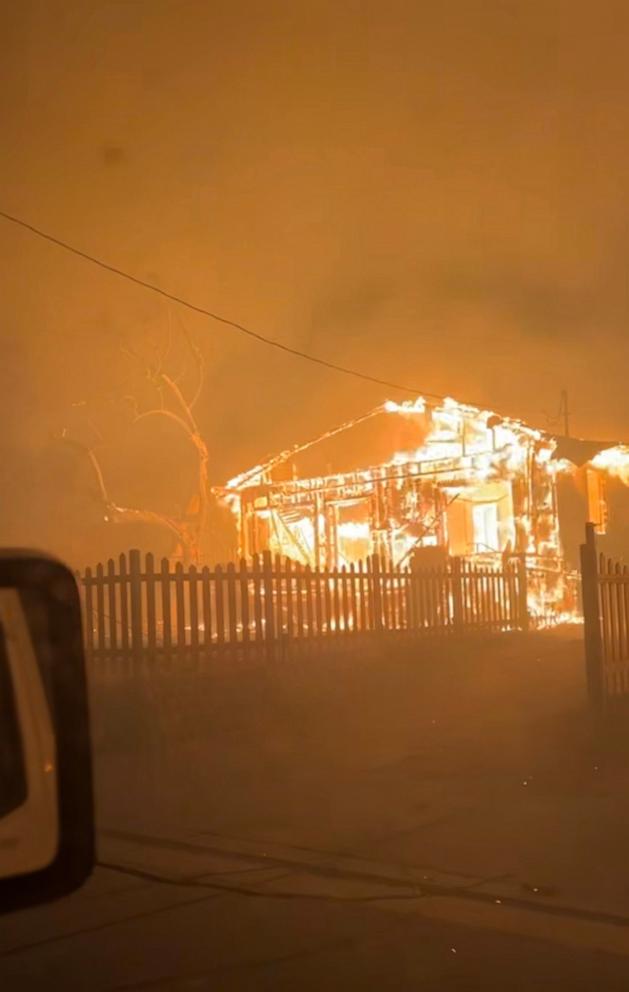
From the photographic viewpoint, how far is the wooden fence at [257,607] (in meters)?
12.9

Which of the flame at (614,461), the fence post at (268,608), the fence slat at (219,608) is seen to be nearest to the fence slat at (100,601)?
the fence slat at (219,608)

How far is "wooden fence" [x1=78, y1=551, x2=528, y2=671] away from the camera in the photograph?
12914 mm

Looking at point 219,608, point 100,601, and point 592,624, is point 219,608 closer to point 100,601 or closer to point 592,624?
point 100,601

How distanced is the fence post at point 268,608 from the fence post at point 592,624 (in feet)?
12.1

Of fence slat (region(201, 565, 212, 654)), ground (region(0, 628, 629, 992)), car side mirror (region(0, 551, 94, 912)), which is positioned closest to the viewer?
car side mirror (region(0, 551, 94, 912))

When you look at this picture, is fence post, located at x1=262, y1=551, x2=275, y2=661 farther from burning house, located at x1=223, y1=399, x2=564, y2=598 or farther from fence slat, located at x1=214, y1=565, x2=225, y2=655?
burning house, located at x1=223, y1=399, x2=564, y2=598

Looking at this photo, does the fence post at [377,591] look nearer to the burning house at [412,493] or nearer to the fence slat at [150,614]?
the fence slat at [150,614]

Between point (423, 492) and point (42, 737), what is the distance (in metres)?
28.7

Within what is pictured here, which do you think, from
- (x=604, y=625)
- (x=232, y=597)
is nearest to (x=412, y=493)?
(x=232, y=597)

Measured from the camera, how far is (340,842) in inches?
324

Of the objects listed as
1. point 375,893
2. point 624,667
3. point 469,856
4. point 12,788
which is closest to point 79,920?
point 375,893

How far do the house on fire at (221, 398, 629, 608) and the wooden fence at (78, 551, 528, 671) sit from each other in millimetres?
8135

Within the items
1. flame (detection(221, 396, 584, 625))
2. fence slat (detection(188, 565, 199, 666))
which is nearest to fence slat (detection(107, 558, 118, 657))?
fence slat (detection(188, 565, 199, 666))

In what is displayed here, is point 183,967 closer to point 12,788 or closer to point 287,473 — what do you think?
point 12,788
